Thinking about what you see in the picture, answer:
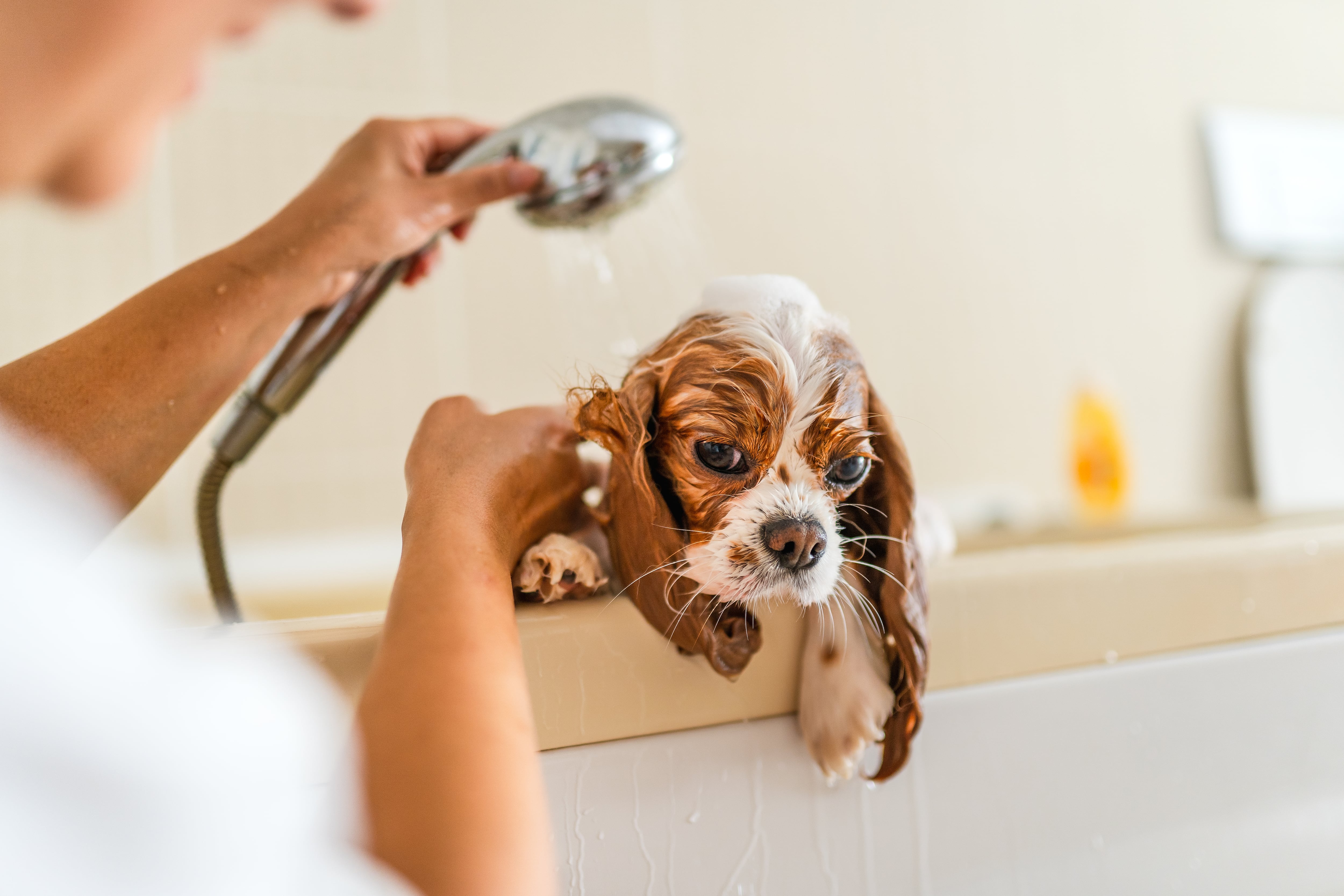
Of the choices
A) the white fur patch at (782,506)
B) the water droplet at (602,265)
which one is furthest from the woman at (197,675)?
the water droplet at (602,265)

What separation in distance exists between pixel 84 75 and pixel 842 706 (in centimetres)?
45

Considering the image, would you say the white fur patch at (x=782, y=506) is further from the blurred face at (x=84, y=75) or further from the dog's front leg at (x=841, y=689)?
the blurred face at (x=84, y=75)

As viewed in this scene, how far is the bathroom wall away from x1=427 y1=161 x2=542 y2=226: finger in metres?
0.14

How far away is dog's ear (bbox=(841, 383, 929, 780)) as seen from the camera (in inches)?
19.4

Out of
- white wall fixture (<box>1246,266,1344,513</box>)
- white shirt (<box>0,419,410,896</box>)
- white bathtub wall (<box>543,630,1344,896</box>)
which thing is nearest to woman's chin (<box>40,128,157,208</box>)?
white shirt (<box>0,419,410,896</box>)

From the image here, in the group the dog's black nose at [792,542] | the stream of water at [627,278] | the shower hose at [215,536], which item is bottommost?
the shower hose at [215,536]

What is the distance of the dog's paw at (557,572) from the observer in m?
0.48

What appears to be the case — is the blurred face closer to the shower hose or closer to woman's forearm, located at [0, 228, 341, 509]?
woman's forearm, located at [0, 228, 341, 509]

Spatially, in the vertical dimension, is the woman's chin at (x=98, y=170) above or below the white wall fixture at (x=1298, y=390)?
above

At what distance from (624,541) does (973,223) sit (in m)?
1.50

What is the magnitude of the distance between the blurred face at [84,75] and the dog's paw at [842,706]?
424mm

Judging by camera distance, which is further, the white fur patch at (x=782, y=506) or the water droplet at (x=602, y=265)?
the water droplet at (x=602, y=265)

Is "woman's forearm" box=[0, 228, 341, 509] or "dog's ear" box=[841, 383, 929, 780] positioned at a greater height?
"woman's forearm" box=[0, 228, 341, 509]

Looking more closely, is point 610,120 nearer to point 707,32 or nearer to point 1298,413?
point 707,32
